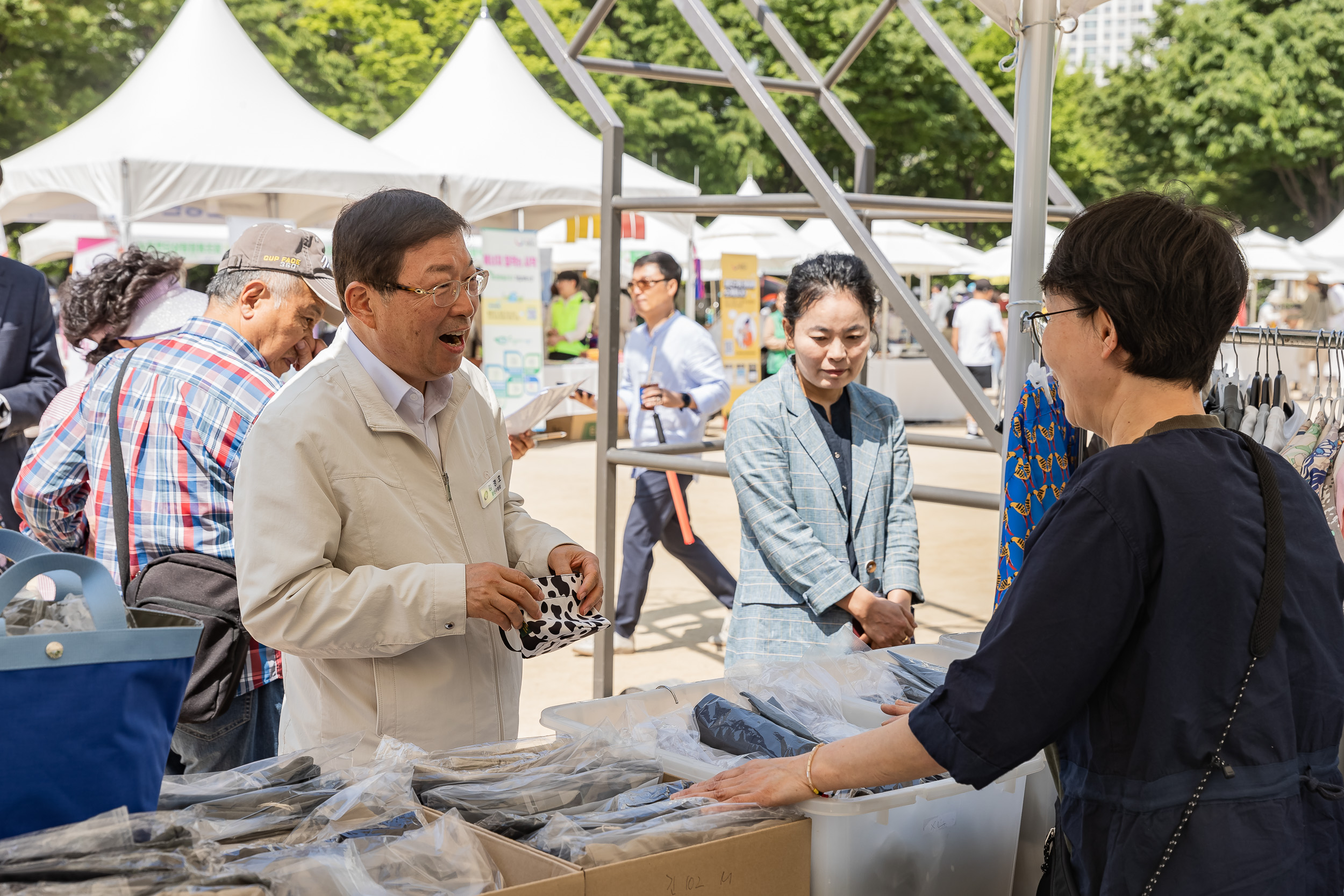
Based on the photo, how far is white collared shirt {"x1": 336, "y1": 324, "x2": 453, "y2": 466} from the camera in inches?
90.9

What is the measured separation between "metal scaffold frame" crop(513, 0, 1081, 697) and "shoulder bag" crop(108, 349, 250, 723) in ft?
5.07

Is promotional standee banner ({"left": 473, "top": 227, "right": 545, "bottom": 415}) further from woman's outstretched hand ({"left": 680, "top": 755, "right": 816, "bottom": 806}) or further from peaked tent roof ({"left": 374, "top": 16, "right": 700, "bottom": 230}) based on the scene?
woman's outstretched hand ({"left": 680, "top": 755, "right": 816, "bottom": 806})

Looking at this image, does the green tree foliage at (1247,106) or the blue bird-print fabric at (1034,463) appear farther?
the green tree foliage at (1247,106)

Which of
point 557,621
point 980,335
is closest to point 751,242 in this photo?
point 980,335

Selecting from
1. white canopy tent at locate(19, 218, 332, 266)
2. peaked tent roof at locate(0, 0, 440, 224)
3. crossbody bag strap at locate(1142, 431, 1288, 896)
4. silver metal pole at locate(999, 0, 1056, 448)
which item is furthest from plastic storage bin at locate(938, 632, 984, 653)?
white canopy tent at locate(19, 218, 332, 266)

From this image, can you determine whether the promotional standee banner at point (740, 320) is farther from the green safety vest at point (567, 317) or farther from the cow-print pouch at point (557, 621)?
the cow-print pouch at point (557, 621)

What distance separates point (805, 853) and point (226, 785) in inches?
32.7

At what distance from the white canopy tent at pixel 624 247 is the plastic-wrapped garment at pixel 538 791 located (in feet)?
46.2

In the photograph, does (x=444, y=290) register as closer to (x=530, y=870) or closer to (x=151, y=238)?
(x=530, y=870)

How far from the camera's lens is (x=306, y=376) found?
2.29m

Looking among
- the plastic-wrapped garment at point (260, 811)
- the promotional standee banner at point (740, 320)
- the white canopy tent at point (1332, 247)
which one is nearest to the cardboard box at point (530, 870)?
the plastic-wrapped garment at point (260, 811)

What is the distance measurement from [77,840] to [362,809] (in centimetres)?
42

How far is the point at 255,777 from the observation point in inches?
68.1

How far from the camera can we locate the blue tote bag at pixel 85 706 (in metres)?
1.27
